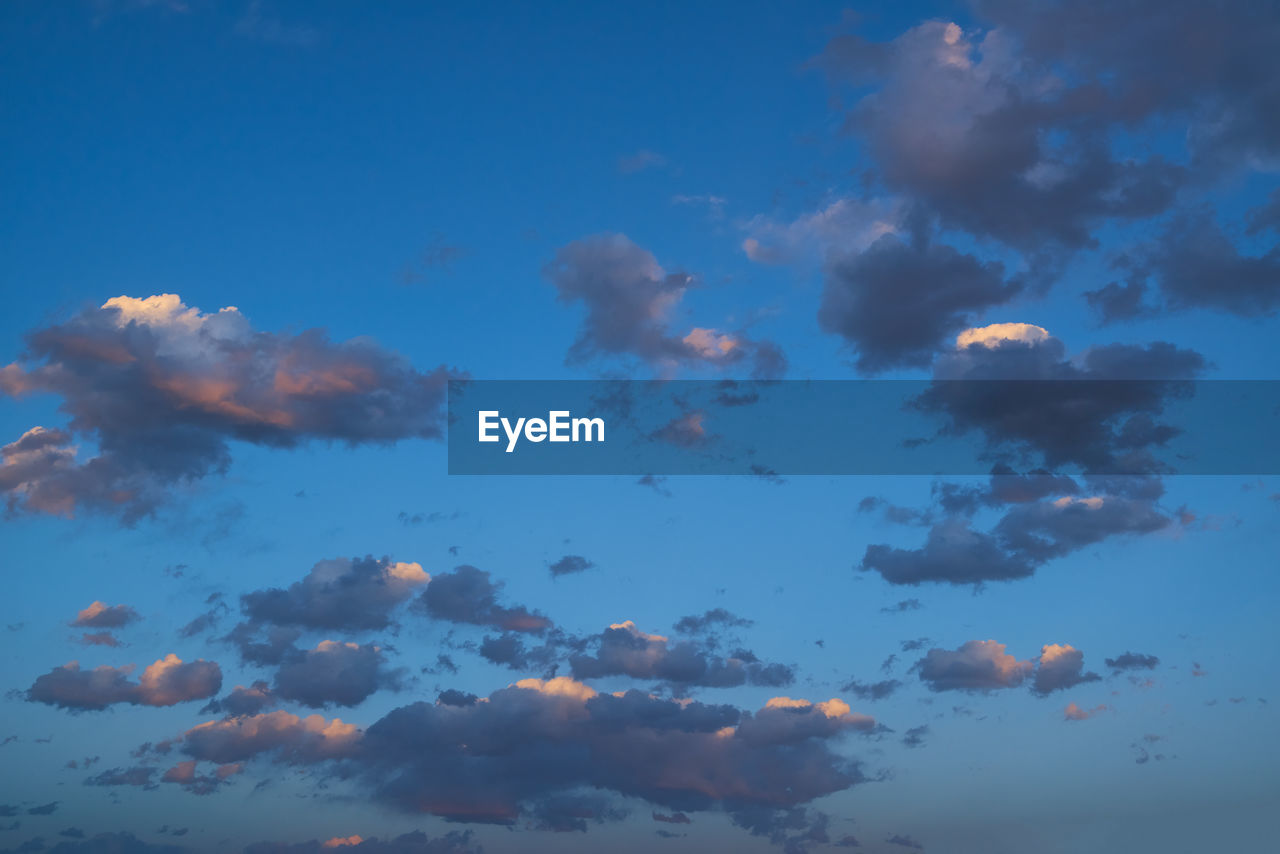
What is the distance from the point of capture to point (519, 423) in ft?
359

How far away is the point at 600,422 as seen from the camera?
108875 millimetres

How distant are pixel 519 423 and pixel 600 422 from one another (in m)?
7.96
